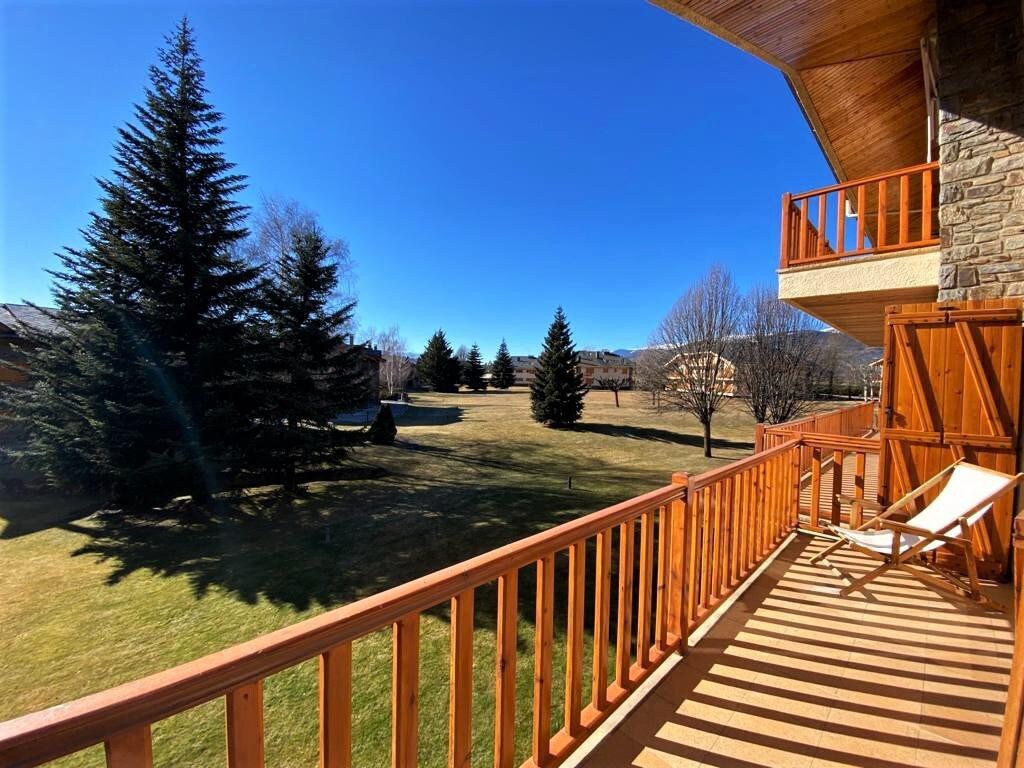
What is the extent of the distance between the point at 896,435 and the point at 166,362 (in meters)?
10.9

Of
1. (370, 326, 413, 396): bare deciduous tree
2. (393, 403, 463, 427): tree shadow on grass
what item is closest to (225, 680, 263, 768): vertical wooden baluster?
(393, 403, 463, 427): tree shadow on grass

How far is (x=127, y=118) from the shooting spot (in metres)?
8.21

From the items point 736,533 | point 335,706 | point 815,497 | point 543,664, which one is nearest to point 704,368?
point 815,497

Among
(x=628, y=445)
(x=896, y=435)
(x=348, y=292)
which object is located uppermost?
(x=348, y=292)

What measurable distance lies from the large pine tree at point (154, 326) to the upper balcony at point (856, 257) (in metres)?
9.60

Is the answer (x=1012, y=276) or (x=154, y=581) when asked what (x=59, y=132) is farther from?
(x=1012, y=276)

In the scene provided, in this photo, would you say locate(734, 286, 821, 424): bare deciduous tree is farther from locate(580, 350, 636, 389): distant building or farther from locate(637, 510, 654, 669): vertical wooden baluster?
locate(580, 350, 636, 389): distant building

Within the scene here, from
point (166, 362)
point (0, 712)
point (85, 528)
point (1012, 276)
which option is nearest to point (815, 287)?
point (1012, 276)

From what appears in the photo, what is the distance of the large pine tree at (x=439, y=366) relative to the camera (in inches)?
1722

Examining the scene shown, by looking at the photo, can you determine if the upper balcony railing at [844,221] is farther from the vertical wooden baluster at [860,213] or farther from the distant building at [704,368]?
the distant building at [704,368]

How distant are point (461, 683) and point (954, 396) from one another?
14.7 ft

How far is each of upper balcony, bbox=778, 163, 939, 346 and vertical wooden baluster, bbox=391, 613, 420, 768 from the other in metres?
5.19

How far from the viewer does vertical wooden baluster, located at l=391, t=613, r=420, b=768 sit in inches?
47.3

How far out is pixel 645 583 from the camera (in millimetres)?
2178
